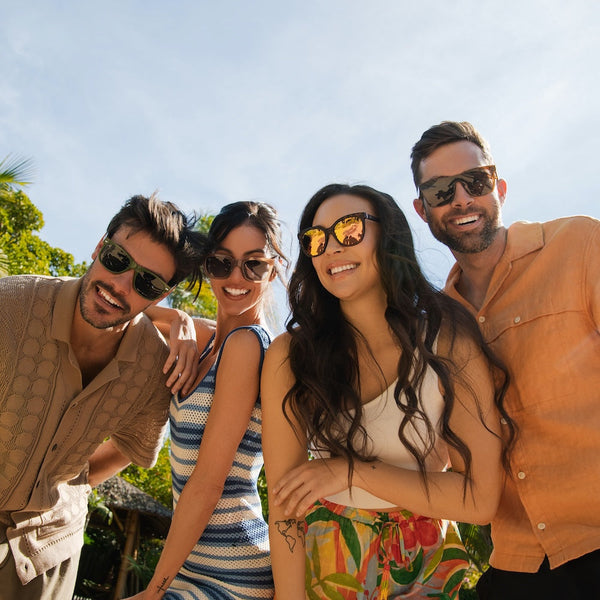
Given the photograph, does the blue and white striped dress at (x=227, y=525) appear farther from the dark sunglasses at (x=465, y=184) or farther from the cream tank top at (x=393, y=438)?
the dark sunglasses at (x=465, y=184)

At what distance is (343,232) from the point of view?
10.1 feet

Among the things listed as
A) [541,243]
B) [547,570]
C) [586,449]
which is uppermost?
[541,243]

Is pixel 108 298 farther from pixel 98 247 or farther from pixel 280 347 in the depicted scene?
pixel 280 347

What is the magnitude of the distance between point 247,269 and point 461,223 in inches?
54.2

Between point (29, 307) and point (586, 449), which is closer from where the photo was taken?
point (586, 449)

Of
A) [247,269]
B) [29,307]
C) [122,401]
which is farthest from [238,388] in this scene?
[29,307]

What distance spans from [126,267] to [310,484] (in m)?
2.04

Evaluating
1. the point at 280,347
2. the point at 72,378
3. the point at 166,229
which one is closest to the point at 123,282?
the point at 166,229

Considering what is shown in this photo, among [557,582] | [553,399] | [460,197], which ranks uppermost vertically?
[460,197]

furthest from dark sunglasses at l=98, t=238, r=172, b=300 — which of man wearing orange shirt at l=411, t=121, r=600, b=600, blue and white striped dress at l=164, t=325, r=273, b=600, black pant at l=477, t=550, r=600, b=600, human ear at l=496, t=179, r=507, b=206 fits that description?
black pant at l=477, t=550, r=600, b=600

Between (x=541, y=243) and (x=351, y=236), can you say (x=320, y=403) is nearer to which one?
(x=351, y=236)

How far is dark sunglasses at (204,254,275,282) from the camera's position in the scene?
365 cm

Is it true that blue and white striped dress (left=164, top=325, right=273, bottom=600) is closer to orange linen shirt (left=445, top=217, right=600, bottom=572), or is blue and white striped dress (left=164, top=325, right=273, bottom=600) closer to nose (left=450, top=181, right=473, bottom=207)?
orange linen shirt (left=445, top=217, right=600, bottom=572)

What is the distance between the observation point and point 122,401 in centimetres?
390
